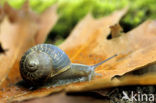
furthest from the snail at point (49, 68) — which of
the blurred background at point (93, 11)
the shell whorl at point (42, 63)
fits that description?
the blurred background at point (93, 11)

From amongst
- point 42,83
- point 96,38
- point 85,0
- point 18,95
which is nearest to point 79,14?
point 85,0

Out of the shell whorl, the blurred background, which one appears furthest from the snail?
the blurred background

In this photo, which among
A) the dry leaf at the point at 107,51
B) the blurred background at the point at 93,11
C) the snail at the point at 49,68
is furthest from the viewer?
the blurred background at the point at 93,11

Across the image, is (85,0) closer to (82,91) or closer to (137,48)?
(137,48)

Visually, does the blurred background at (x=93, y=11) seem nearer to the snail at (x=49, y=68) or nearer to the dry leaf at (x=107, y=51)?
the dry leaf at (x=107, y=51)

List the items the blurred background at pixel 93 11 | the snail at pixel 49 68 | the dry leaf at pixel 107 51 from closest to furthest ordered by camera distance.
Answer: the dry leaf at pixel 107 51 → the snail at pixel 49 68 → the blurred background at pixel 93 11

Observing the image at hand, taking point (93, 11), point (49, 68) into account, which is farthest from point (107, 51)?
point (93, 11)

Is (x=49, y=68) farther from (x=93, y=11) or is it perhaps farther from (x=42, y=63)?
(x=93, y=11)
